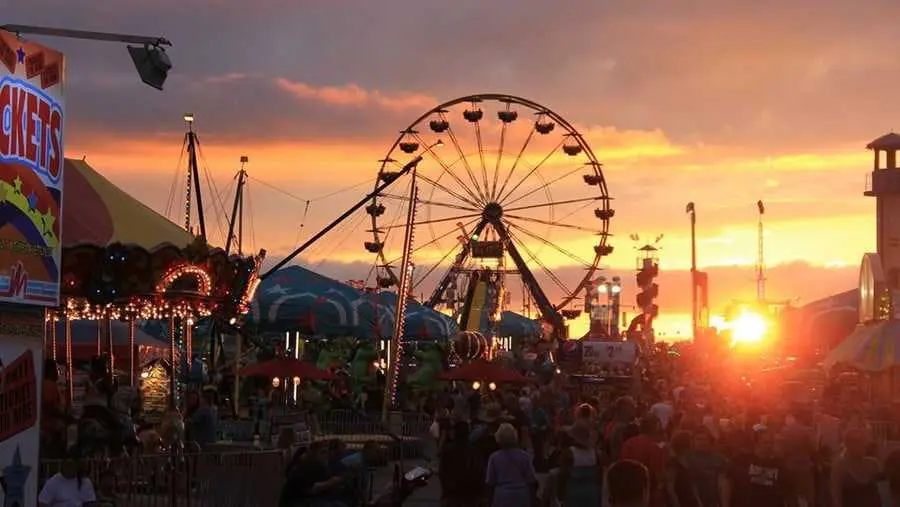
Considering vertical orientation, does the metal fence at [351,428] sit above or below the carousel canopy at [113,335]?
below

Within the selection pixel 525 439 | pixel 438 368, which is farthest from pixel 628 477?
pixel 438 368

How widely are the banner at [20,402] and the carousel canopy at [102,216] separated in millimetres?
4089

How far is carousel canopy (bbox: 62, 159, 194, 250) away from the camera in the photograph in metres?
18.9

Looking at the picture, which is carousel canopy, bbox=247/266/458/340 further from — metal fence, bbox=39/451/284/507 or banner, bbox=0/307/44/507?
banner, bbox=0/307/44/507

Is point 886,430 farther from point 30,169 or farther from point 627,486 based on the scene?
point 627,486

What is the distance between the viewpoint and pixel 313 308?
32781 mm

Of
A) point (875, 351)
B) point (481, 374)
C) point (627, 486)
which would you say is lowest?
point (481, 374)

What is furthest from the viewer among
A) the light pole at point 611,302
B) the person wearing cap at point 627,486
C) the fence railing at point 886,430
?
the light pole at point 611,302

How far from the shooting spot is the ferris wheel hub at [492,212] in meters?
58.8

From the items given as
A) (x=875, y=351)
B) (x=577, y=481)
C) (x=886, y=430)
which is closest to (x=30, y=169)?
(x=577, y=481)

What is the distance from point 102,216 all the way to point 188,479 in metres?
4.13

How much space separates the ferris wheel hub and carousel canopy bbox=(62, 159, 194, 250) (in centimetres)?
3869

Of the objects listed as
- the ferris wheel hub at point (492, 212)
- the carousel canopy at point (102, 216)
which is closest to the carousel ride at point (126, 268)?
the carousel canopy at point (102, 216)

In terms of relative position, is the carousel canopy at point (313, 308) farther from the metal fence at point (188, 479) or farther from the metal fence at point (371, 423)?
the metal fence at point (188, 479)
